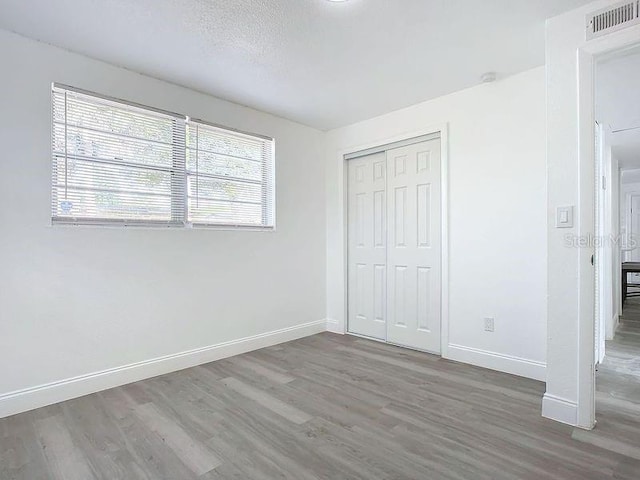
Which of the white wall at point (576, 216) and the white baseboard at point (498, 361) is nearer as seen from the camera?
the white wall at point (576, 216)

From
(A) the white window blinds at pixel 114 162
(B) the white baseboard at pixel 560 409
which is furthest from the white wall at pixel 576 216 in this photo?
(A) the white window blinds at pixel 114 162

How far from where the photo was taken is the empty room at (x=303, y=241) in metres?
2.02

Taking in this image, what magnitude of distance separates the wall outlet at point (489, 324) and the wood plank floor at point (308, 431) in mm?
361

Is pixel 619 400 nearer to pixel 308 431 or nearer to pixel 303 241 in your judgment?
pixel 308 431

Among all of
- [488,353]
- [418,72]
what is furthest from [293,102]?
[488,353]

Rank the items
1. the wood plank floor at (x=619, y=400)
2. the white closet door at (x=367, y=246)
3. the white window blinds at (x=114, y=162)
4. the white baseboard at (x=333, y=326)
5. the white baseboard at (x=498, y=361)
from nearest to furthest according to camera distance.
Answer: the wood plank floor at (x=619, y=400) → the white window blinds at (x=114, y=162) → the white baseboard at (x=498, y=361) → the white closet door at (x=367, y=246) → the white baseboard at (x=333, y=326)

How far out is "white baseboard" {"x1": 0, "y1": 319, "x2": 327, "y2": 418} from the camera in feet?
7.67

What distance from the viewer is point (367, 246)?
4160mm

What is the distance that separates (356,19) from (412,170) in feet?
5.92

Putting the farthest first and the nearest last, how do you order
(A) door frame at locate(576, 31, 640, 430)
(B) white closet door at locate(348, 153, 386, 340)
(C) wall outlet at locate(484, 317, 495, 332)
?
(B) white closet door at locate(348, 153, 386, 340), (C) wall outlet at locate(484, 317, 495, 332), (A) door frame at locate(576, 31, 640, 430)

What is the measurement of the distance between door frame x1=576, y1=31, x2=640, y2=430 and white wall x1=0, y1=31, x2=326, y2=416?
2727 millimetres

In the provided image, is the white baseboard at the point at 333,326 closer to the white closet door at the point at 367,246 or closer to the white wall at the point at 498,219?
the white closet door at the point at 367,246

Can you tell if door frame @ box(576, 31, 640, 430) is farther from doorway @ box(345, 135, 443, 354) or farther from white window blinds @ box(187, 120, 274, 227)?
white window blinds @ box(187, 120, 274, 227)

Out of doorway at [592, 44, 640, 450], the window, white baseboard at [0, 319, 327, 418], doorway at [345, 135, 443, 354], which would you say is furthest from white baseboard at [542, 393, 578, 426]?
the window
